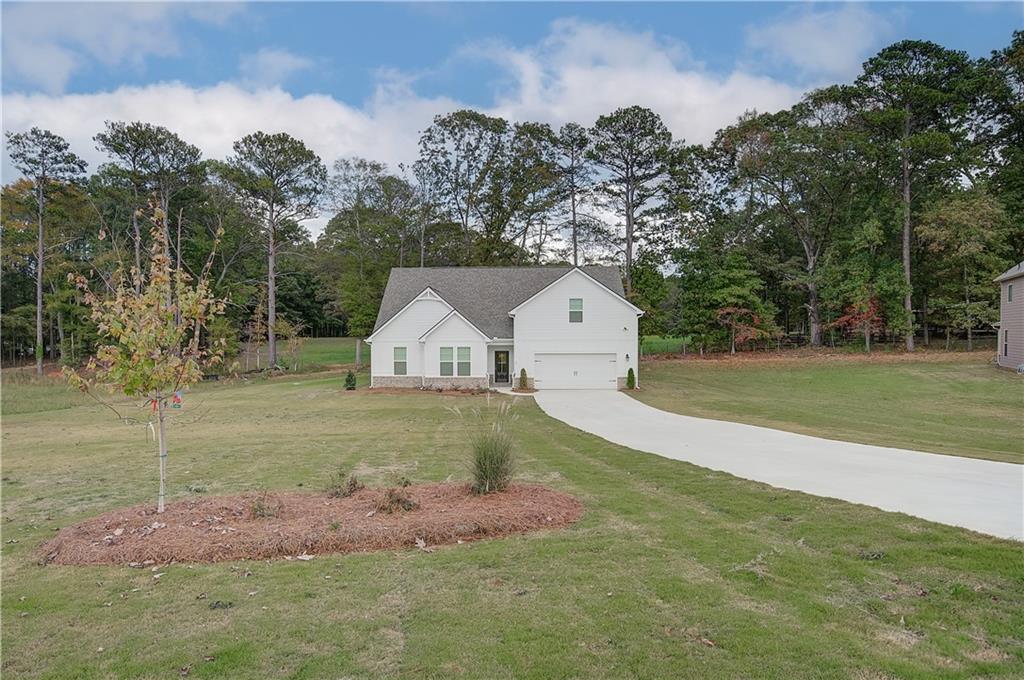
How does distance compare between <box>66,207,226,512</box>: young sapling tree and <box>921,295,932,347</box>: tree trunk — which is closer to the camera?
<box>66,207,226,512</box>: young sapling tree

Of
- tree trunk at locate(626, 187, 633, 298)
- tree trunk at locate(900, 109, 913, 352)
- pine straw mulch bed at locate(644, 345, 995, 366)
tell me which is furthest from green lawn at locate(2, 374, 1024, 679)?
tree trunk at locate(900, 109, 913, 352)

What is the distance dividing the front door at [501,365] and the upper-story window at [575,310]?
12.7ft

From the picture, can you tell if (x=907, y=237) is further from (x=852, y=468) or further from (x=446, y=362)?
(x=852, y=468)

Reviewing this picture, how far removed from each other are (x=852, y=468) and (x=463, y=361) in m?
20.6

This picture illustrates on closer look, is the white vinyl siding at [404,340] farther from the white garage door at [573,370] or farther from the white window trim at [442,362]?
the white garage door at [573,370]

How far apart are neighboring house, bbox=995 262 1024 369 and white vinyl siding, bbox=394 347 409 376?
2758cm

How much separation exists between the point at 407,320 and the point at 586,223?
55.6ft

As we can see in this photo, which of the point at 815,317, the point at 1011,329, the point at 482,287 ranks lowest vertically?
the point at 1011,329

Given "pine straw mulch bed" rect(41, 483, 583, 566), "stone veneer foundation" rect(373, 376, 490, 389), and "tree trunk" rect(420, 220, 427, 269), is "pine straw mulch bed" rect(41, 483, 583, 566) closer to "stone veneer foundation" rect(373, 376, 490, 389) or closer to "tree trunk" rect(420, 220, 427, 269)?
"stone veneer foundation" rect(373, 376, 490, 389)

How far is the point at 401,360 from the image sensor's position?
2908cm

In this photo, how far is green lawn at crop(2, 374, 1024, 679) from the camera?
3.73 metres

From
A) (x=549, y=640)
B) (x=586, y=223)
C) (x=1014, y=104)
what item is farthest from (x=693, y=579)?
(x=1014, y=104)

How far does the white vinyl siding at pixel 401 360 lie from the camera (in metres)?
29.0

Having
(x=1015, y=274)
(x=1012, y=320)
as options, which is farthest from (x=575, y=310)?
(x=1012, y=320)
